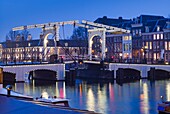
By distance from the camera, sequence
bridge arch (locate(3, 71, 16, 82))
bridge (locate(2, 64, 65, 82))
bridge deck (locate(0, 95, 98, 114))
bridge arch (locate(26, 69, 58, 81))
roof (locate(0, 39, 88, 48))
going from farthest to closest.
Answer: roof (locate(0, 39, 88, 48))
bridge arch (locate(26, 69, 58, 81))
bridge arch (locate(3, 71, 16, 82))
bridge (locate(2, 64, 65, 82))
bridge deck (locate(0, 95, 98, 114))

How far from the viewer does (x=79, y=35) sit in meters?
77.4

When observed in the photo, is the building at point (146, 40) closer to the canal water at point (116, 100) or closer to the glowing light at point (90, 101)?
the canal water at point (116, 100)

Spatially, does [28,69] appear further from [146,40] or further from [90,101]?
[146,40]

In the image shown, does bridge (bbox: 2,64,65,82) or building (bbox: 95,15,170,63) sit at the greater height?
building (bbox: 95,15,170,63)

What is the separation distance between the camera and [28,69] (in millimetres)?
36312

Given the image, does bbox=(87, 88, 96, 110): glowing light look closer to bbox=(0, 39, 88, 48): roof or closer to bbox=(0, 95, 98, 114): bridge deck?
bbox=(0, 95, 98, 114): bridge deck

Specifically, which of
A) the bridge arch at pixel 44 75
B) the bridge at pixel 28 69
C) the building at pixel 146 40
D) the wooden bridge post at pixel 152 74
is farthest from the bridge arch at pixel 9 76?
the building at pixel 146 40

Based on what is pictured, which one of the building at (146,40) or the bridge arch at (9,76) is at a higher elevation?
the building at (146,40)

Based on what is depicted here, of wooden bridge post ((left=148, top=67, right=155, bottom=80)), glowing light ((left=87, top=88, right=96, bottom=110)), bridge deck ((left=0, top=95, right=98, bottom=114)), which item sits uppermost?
bridge deck ((left=0, top=95, right=98, bottom=114))

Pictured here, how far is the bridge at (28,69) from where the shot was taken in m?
35.4

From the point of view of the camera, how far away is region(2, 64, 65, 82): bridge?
35.4 m

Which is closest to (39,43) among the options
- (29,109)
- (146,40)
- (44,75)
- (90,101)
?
(146,40)

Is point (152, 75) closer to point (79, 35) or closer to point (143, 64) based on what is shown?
point (143, 64)

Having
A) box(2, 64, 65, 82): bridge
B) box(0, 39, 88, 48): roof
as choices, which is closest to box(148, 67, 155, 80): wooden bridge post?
box(2, 64, 65, 82): bridge
